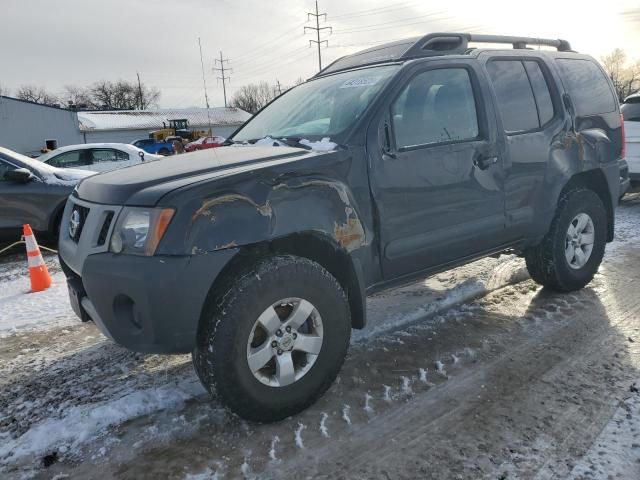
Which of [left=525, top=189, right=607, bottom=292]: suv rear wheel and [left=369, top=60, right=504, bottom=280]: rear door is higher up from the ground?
[left=369, top=60, right=504, bottom=280]: rear door

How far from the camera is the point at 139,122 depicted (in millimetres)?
51375

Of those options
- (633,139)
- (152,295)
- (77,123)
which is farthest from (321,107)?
(77,123)

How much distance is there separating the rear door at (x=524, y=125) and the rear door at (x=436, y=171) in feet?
0.52

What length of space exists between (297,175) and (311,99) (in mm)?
1258

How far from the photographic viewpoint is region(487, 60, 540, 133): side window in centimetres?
387

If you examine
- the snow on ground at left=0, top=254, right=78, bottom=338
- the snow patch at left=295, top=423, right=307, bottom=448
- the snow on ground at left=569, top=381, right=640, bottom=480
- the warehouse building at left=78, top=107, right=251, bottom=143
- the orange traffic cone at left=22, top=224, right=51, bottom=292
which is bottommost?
the snow on ground at left=569, top=381, right=640, bottom=480

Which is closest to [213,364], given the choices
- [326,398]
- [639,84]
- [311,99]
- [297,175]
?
[326,398]

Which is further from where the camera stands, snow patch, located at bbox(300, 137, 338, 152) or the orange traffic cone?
the orange traffic cone

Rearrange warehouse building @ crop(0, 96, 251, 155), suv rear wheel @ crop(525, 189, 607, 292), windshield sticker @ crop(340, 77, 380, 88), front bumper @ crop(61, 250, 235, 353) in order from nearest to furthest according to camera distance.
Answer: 1. front bumper @ crop(61, 250, 235, 353)
2. windshield sticker @ crop(340, 77, 380, 88)
3. suv rear wheel @ crop(525, 189, 607, 292)
4. warehouse building @ crop(0, 96, 251, 155)

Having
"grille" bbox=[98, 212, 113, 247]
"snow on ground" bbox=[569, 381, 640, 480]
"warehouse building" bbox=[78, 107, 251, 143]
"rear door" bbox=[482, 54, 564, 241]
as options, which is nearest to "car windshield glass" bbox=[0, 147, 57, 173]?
"grille" bbox=[98, 212, 113, 247]

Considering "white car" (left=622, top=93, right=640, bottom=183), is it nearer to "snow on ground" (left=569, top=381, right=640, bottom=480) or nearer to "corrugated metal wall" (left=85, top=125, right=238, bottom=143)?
"snow on ground" (left=569, top=381, right=640, bottom=480)

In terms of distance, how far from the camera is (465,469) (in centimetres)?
235

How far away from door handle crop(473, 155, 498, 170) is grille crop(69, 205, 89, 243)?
2475 mm

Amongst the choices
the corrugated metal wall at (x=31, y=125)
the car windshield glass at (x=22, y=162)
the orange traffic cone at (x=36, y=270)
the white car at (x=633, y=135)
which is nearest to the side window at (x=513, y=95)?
the orange traffic cone at (x=36, y=270)
